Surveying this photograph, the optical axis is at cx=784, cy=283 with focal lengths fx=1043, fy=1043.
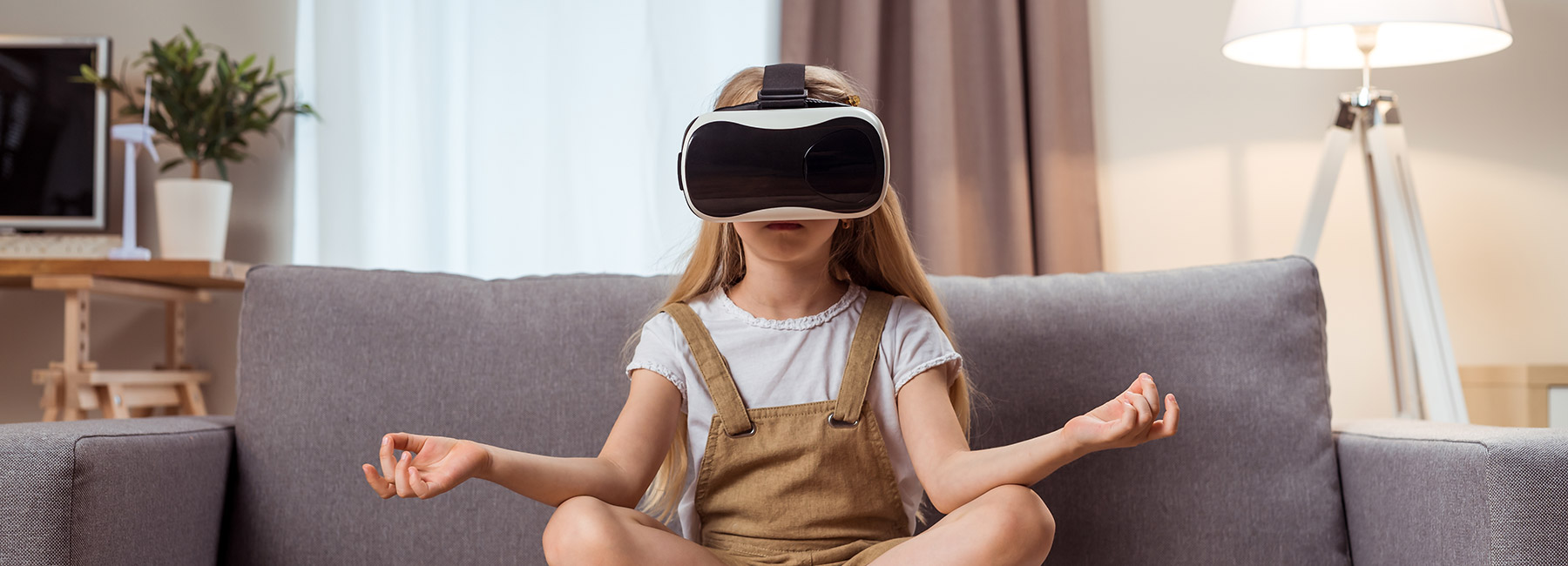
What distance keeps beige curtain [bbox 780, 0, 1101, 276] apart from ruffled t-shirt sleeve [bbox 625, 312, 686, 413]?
0.93 m

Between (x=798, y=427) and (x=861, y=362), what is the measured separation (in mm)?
77

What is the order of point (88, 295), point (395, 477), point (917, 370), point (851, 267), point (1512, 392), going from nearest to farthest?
point (395, 477) → point (917, 370) → point (851, 267) → point (1512, 392) → point (88, 295)

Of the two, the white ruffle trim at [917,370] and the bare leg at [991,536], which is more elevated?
the white ruffle trim at [917,370]

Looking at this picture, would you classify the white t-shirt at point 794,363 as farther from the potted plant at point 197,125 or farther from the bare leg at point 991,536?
the potted plant at point 197,125

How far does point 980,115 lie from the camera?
1856 mm

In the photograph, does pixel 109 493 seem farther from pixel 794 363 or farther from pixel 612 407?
pixel 794 363

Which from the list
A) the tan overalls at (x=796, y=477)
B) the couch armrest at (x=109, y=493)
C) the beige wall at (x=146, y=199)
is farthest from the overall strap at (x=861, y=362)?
the beige wall at (x=146, y=199)

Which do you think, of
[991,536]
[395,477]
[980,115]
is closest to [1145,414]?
[991,536]

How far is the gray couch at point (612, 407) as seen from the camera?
38.7 inches

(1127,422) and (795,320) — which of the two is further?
(795,320)

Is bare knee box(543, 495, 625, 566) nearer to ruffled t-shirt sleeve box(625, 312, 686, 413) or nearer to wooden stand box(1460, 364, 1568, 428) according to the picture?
ruffled t-shirt sleeve box(625, 312, 686, 413)

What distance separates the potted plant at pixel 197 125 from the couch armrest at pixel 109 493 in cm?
104

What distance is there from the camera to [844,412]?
0.86 metres

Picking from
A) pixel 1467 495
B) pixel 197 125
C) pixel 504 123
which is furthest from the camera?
pixel 504 123
